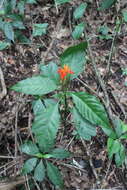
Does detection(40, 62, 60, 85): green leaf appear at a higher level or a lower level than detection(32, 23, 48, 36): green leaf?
lower

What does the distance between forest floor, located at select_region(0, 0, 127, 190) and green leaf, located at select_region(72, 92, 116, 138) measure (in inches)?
25.6

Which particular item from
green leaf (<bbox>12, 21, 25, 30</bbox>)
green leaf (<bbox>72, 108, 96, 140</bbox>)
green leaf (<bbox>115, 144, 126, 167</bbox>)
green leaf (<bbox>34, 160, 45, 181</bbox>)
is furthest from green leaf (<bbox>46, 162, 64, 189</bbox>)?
green leaf (<bbox>12, 21, 25, 30</bbox>)

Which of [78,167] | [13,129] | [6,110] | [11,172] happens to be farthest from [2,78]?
[78,167]

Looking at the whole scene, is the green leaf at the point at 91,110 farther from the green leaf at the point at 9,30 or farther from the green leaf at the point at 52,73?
the green leaf at the point at 9,30

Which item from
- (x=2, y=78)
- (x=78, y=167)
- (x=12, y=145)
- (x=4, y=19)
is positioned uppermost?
(x=4, y=19)

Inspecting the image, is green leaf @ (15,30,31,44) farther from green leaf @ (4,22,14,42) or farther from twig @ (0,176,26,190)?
twig @ (0,176,26,190)

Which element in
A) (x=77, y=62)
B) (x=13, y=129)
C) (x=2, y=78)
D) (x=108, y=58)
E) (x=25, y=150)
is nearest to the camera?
(x=77, y=62)

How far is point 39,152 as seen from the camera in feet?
6.19

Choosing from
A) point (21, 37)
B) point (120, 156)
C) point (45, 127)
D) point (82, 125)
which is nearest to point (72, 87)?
point (21, 37)

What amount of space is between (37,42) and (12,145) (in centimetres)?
117

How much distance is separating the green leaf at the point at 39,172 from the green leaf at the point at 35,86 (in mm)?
522

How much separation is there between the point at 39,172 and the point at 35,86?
58 centimetres

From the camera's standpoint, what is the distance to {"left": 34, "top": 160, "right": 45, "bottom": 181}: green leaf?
1.78 meters

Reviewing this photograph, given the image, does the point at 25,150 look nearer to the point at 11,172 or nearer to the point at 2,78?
the point at 11,172
